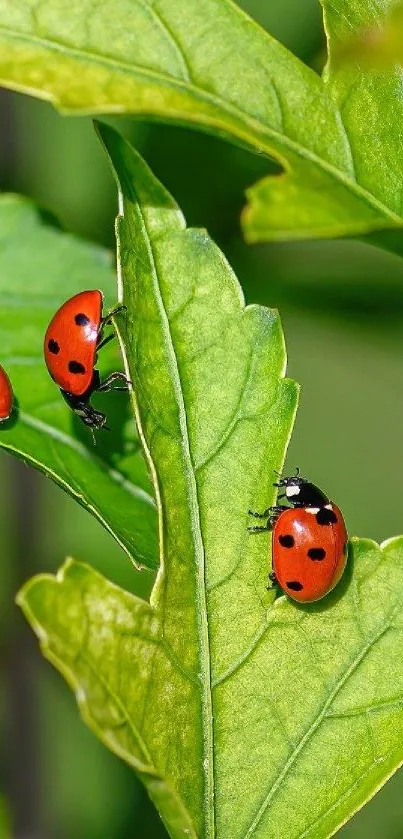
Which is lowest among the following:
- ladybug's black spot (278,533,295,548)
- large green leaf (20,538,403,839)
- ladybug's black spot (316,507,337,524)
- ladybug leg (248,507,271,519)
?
large green leaf (20,538,403,839)

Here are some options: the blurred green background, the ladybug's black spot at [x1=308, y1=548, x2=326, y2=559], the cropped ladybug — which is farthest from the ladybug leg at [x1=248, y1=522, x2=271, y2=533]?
the blurred green background

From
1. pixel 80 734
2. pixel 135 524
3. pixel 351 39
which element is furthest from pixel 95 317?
pixel 80 734

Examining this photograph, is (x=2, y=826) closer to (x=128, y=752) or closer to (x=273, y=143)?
(x=128, y=752)

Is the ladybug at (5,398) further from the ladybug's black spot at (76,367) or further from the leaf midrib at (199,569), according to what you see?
the leaf midrib at (199,569)

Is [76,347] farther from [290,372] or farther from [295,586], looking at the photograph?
[290,372]

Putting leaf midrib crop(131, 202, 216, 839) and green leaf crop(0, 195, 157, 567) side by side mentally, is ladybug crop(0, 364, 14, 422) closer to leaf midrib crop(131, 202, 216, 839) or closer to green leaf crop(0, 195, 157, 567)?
green leaf crop(0, 195, 157, 567)

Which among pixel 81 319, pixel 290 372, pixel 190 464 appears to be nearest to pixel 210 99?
pixel 190 464
